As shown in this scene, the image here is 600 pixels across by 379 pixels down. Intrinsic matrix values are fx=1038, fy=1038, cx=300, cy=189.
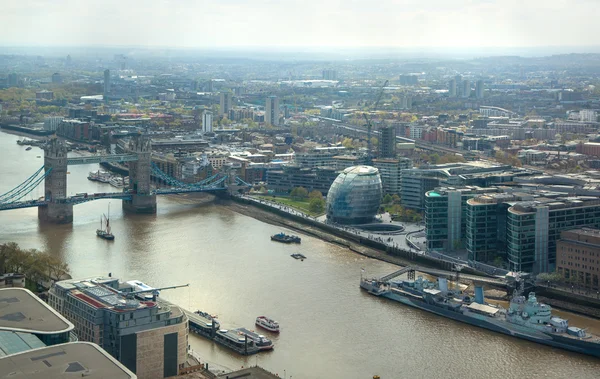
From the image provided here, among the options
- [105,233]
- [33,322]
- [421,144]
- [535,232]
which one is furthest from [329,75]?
[33,322]

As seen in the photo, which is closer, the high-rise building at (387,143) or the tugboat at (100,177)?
the high-rise building at (387,143)

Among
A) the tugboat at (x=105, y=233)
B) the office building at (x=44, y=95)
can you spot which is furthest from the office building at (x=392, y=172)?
the office building at (x=44, y=95)

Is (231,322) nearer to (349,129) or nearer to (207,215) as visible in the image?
(207,215)

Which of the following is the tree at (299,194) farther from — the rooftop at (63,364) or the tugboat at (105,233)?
the rooftop at (63,364)

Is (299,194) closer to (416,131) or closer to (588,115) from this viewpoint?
(416,131)

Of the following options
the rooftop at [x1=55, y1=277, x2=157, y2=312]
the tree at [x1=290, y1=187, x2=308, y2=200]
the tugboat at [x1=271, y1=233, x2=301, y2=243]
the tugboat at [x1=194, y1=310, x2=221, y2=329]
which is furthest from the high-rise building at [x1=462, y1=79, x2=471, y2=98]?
the rooftop at [x1=55, y1=277, x2=157, y2=312]
